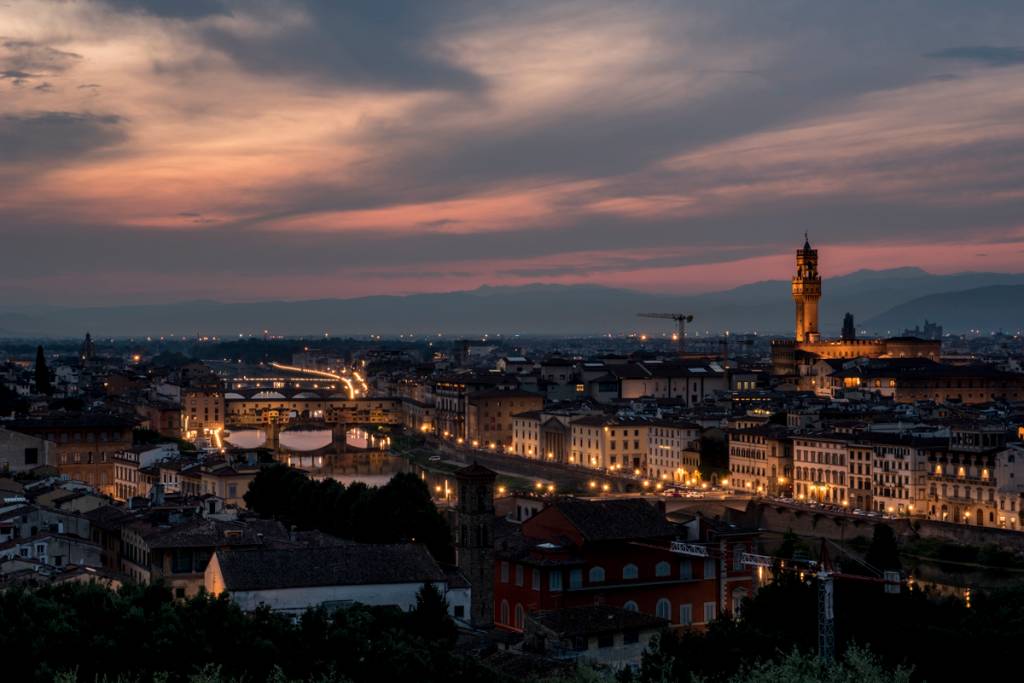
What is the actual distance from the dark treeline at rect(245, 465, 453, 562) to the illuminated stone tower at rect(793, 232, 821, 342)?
6649cm

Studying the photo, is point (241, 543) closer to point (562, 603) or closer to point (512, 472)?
point (562, 603)

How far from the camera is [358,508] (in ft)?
120

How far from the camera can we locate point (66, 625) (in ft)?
63.0

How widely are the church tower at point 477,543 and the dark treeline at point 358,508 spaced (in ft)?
12.0

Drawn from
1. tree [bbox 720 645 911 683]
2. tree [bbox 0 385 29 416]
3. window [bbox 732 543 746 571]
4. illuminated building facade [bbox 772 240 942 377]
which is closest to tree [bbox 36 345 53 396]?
tree [bbox 0 385 29 416]

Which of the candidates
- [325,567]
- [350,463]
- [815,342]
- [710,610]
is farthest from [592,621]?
[815,342]

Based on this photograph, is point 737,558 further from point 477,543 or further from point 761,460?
point 761,460

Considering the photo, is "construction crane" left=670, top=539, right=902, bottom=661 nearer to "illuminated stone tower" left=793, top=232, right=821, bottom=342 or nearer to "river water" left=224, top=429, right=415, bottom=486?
"river water" left=224, top=429, right=415, bottom=486

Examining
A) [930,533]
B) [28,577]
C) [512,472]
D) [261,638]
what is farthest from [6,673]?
[512,472]

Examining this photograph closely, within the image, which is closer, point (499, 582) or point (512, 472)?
point (499, 582)

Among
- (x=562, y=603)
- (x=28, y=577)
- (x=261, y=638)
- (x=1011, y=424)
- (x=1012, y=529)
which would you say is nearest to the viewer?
(x=261, y=638)

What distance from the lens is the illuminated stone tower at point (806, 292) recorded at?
10425cm

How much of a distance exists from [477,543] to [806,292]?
78.7 m

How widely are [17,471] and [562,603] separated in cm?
2081
